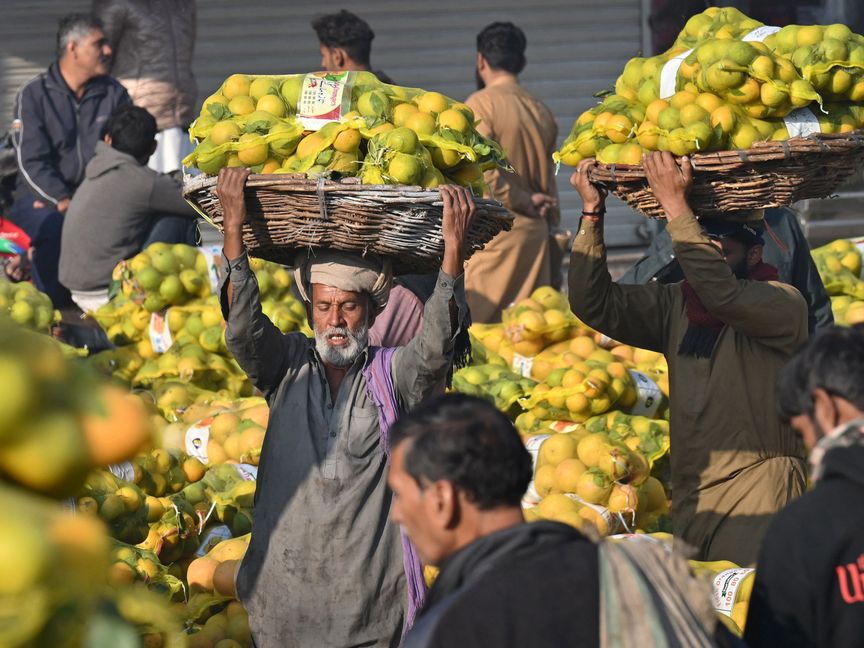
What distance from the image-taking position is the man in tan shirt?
8.31 metres

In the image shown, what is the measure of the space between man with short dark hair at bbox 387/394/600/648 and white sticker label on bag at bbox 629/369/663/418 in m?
3.69

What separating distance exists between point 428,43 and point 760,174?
7470mm

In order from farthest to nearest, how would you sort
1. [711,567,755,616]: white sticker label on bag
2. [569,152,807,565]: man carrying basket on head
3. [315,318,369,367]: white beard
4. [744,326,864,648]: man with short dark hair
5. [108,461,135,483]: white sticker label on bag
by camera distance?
1. [108,461,135,483]: white sticker label on bag
2. [569,152,807,565]: man carrying basket on head
3. [315,318,369,367]: white beard
4. [711,567,755,616]: white sticker label on bag
5. [744,326,864,648]: man with short dark hair

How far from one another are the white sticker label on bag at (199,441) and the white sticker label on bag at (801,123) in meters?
2.86

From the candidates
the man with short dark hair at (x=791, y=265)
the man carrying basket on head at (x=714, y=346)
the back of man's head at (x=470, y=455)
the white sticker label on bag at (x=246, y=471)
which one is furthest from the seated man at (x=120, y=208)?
the back of man's head at (x=470, y=455)

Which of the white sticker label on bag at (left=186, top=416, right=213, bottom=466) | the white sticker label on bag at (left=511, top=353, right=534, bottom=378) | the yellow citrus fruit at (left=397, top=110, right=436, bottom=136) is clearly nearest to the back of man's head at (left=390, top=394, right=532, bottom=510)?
the yellow citrus fruit at (left=397, top=110, right=436, bottom=136)

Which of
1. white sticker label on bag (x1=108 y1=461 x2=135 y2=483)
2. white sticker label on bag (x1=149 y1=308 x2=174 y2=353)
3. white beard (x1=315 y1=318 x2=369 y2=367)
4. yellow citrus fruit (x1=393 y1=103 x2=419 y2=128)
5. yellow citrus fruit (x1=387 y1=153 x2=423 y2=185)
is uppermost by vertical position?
yellow citrus fruit (x1=393 y1=103 x2=419 y2=128)

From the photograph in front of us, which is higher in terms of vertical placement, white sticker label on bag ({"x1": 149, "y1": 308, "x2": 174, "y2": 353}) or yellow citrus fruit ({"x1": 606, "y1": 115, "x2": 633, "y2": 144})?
yellow citrus fruit ({"x1": 606, "y1": 115, "x2": 633, "y2": 144})

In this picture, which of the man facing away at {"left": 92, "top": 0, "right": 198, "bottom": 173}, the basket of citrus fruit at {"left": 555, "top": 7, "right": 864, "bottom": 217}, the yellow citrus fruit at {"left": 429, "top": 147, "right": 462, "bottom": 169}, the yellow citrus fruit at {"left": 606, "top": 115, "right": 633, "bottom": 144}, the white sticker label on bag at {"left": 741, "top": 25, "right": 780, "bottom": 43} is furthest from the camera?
the man facing away at {"left": 92, "top": 0, "right": 198, "bottom": 173}

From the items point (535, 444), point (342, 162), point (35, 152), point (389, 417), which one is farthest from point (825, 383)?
point (35, 152)

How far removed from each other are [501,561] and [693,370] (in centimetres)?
259

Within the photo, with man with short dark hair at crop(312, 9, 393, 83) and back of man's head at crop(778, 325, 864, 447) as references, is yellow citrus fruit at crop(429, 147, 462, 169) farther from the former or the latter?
man with short dark hair at crop(312, 9, 393, 83)

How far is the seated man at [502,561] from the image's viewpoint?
2.02m

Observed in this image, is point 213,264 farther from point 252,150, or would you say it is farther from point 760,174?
point 760,174
